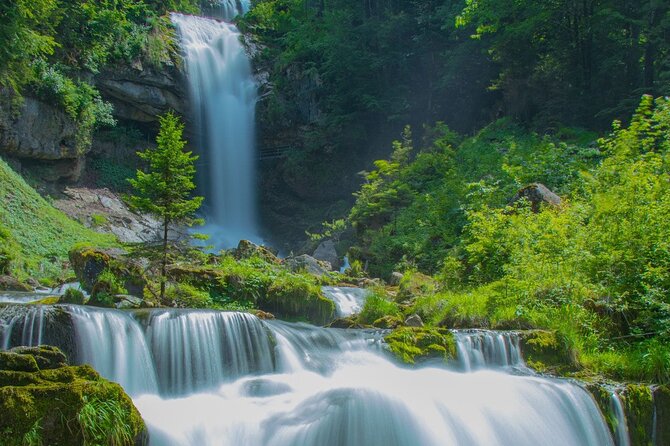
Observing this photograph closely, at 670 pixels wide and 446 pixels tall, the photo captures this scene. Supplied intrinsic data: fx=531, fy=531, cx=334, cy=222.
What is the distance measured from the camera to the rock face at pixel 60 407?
178 inches

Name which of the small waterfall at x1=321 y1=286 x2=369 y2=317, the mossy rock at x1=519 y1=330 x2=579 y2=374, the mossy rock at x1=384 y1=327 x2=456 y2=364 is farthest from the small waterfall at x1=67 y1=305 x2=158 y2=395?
the small waterfall at x1=321 y1=286 x2=369 y2=317

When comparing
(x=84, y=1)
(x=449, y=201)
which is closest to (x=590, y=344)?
(x=449, y=201)

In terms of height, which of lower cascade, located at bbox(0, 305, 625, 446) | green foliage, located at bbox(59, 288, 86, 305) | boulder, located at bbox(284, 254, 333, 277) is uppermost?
boulder, located at bbox(284, 254, 333, 277)

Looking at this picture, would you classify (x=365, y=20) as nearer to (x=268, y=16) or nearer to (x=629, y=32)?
(x=268, y=16)

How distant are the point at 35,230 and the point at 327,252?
11316 millimetres

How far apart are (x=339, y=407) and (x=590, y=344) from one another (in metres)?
3.98

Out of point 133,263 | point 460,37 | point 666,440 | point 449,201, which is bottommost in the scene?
point 666,440

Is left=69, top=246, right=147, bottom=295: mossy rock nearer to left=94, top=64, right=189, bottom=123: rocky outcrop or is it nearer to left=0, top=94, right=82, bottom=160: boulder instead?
left=0, top=94, right=82, bottom=160: boulder

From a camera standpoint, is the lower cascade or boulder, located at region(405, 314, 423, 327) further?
boulder, located at region(405, 314, 423, 327)

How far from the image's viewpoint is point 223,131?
1235 inches

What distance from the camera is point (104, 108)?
84.6 feet

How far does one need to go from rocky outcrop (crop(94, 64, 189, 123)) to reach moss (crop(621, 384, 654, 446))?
26210mm

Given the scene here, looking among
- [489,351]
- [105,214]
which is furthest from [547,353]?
[105,214]

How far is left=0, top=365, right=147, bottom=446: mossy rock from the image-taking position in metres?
4.52
